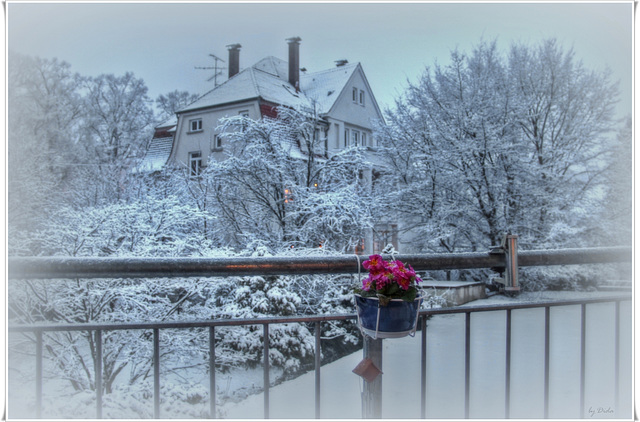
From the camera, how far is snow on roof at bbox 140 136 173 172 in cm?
842

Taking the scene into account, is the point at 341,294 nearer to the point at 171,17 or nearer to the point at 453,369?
the point at 453,369

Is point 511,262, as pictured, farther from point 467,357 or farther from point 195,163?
point 195,163

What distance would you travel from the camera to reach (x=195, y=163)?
28.6 feet

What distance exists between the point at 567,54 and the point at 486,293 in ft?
16.7

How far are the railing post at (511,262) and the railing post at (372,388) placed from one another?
42 centimetres

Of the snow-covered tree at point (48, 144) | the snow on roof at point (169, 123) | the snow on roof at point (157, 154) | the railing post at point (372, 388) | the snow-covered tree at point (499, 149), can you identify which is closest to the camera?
the railing post at point (372, 388)

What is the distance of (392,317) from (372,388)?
0.28 metres

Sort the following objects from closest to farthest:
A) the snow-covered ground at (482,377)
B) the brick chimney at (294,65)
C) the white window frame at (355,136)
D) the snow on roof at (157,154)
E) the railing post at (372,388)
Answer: the railing post at (372,388), the snow-covered ground at (482,377), the snow on roof at (157,154), the white window frame at (355,136), the brick chimney at (294,65)

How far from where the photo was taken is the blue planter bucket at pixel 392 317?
1.02m

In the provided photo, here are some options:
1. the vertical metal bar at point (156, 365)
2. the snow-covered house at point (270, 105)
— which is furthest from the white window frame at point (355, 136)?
the vertical metal bar at point (156, 365)

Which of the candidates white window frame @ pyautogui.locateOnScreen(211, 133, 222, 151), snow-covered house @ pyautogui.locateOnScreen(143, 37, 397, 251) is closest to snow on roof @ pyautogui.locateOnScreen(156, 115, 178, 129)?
snow-covered house @ pyautogui.locateOnScreen(143, 37, 397, 251)

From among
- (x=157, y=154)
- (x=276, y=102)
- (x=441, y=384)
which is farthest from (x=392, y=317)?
(x=157, y=154)

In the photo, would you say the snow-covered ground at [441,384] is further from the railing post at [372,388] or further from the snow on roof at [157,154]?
the snow on roof at [157,154]

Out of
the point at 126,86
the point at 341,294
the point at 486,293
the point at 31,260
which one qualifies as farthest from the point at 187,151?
the point at 31,260
